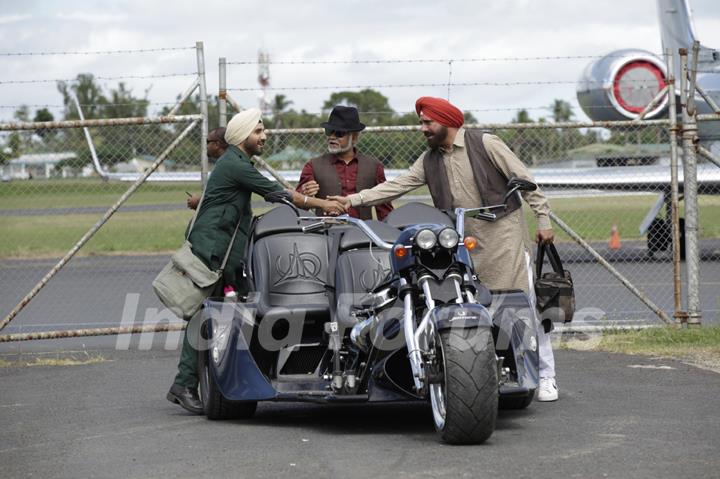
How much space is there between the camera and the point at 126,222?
141 ft

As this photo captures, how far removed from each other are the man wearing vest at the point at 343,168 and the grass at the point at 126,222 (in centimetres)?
1123

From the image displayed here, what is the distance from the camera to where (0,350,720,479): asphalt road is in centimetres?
602

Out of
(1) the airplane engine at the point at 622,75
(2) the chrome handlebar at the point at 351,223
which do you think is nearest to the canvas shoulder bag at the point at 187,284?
(2) the chrome handlebar at the point at 351,223

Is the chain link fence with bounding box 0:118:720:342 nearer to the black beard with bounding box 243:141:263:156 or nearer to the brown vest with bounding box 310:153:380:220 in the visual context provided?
the brown vest with bounding box 310:153:380:220

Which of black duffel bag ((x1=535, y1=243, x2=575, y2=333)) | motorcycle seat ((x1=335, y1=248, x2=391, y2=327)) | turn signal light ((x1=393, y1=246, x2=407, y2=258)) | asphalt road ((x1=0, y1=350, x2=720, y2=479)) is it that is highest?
turn signal light ((x1=393, y1=246, x2=407, y2=258))

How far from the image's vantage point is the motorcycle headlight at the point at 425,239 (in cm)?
664

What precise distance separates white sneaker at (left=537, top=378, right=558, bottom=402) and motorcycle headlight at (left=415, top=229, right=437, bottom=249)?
1.97 meters

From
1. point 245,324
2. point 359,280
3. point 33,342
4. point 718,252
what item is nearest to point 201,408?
point 245,324

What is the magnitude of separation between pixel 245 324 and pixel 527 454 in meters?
2.02

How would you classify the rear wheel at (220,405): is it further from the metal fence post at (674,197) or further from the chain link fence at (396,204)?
the metal fence post at (674,197)

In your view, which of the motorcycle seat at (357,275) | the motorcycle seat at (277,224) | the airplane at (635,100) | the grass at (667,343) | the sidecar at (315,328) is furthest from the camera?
the airplane at (635,100)

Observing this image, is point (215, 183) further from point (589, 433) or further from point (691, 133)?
point (691, 133)

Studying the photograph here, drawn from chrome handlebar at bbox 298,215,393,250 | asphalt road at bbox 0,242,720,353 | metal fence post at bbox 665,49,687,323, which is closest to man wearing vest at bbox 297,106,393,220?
chrome handlebar at bbox 298,215,393,250

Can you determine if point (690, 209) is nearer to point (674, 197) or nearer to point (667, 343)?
point (674, 197)
